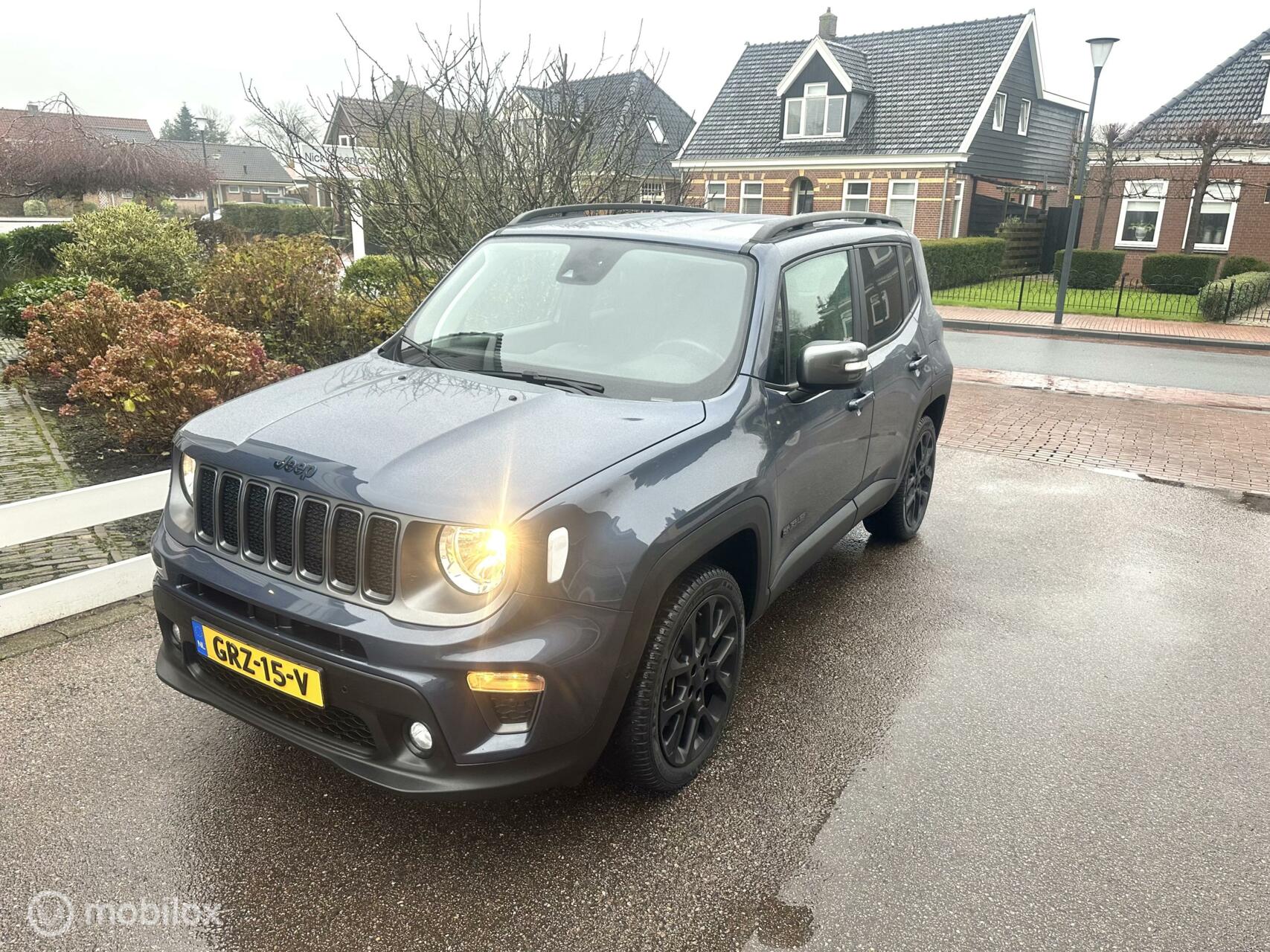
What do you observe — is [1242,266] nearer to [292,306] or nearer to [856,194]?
[856,194]

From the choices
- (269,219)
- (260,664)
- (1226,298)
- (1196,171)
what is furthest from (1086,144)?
(269,219)

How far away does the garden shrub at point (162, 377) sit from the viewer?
241 inches

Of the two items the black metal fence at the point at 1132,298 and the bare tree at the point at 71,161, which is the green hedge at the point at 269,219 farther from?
the black metal fence at the point at 1132,298

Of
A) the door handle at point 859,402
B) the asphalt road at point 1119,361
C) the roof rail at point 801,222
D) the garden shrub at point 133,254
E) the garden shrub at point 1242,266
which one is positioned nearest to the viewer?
the roof rail at point 801,222

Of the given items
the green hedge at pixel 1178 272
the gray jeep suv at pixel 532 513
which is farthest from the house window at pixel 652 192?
the green hedge at pixel 1178 272

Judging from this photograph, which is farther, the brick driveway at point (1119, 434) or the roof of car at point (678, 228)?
the brick driveway at point (1119, 434)

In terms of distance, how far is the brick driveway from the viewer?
7821mm

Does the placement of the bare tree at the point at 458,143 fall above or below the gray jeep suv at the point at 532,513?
above

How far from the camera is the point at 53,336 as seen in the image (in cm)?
798

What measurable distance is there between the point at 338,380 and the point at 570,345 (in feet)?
2.98

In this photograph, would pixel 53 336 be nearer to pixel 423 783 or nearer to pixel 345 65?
pixel 345 65

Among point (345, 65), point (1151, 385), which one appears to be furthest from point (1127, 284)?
point (345, 65)

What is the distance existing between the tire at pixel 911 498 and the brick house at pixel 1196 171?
76.3ft

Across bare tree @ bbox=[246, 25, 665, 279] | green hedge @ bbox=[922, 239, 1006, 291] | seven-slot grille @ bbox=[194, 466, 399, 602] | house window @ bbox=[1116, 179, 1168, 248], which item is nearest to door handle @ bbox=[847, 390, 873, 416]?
seven-slot grille @ bbox=[194, 466, 399, 602]
